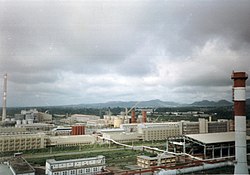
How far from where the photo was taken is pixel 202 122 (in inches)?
563

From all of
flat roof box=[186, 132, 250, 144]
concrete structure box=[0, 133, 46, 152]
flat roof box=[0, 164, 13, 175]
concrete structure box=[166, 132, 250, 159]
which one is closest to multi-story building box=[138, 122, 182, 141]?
concrete structure box=[166, 132, 250, 159]

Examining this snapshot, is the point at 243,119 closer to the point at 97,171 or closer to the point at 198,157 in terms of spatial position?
the point at 198,157

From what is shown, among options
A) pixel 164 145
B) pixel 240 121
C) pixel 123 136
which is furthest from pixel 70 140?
pixel 240 121

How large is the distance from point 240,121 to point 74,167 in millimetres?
4224

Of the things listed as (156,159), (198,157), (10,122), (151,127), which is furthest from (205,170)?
(10,122)

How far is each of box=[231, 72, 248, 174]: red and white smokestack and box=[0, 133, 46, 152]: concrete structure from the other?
727 cm

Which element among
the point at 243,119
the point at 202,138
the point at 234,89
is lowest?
the point at 202,138

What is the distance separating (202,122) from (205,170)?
25.9ft

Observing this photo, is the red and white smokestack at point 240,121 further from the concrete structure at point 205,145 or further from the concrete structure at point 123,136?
the concrete structure at point 123,136

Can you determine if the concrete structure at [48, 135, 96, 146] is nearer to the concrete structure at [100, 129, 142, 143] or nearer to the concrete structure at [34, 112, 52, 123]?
the concrete structure at [100, 129, 142, 143]


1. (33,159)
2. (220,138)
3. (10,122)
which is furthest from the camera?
(10,122)

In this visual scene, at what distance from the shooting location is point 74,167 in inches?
249

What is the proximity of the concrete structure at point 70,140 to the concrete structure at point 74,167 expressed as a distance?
4.47 m

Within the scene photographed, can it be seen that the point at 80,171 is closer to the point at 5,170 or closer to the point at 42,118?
the point at 5,170
